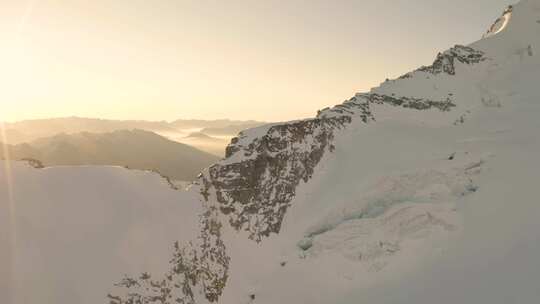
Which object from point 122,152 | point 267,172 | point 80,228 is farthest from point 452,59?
point 122,152

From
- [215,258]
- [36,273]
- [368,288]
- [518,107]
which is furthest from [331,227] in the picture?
[518,107]

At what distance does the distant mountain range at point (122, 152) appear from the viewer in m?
127

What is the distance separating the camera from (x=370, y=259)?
2395 centimetres

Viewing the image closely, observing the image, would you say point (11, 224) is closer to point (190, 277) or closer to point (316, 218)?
point (190, 277)

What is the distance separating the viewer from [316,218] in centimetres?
2703

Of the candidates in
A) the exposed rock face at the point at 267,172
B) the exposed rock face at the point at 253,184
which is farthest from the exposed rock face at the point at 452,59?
the exposed rock face at the point at 267,172

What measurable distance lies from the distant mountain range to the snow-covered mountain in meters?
86.7

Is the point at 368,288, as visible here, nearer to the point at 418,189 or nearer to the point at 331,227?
the point at 331,227

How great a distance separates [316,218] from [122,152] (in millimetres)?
141506

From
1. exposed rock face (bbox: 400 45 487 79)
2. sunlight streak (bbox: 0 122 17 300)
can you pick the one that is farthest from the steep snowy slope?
exposed rock face (bbox: 400 45 487 79)

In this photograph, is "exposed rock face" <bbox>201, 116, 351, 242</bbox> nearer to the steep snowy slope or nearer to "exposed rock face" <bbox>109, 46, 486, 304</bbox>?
"exposed rock face" <bbox>109, 46, 486, 304</bbox>

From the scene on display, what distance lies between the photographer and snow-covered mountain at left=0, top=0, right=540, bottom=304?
1894 cm

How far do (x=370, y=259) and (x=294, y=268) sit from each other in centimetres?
425

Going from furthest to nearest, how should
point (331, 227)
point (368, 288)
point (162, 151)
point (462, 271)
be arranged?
point (162, 151) < point (331, 227) < point (368, 288) < point (462, 271)
